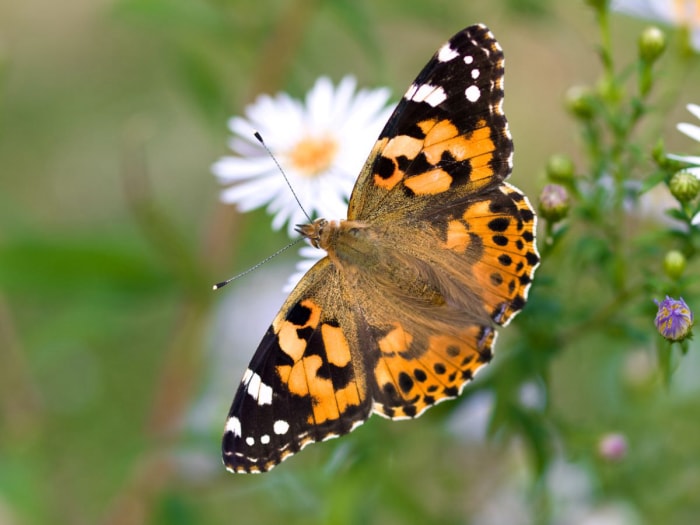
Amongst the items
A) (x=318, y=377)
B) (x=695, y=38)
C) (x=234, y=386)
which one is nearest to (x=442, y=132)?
(x=318, y=377)

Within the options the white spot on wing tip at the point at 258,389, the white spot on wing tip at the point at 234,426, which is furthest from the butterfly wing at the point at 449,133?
the white spot on wing tip at the point at 234,426

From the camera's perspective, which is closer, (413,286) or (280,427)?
(280,427)

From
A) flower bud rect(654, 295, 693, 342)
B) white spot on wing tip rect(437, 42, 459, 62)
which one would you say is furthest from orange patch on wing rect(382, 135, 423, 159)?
flower bud rect(654, 295, 693, 342)

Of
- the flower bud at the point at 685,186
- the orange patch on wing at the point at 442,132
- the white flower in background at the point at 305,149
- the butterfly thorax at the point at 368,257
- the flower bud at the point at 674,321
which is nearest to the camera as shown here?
the flower bud at the point at 674,321

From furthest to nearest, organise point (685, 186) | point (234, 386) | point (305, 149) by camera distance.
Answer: point (234, 386) → point (305, 149) → point (685, 186)

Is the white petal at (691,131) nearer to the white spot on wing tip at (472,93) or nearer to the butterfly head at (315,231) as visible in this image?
the white spot on wing tip at (472,93)

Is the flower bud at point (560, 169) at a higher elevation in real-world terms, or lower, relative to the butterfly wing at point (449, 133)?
lower

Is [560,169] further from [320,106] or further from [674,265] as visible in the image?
[320,106]
